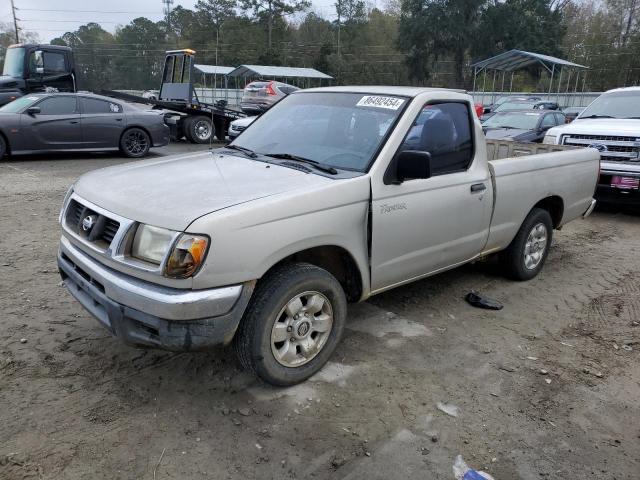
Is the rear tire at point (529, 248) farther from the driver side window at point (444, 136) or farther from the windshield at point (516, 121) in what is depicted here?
the windshield at point (516, 121)

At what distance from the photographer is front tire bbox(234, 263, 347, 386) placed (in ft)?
9.91

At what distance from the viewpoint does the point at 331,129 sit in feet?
13.0

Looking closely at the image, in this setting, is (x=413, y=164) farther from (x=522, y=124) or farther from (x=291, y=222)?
(x=522, y=124)

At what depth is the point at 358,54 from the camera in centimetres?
6375

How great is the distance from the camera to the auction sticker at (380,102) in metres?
3.89

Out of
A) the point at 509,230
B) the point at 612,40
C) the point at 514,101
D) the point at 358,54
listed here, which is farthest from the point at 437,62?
the point at 509,230

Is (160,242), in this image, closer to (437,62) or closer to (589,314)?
(589,314)

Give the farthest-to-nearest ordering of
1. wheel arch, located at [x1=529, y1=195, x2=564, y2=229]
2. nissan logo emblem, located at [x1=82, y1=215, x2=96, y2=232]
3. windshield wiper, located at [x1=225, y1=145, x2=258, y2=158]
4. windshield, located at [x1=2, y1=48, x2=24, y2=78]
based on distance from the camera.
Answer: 1. windshield, located at [x1=2, y1=48, x2=24, y2=78]
2. wheel arch, located at [x1=529, y1=195, x2=564, y2=229]
3. windshield wiper, located at [x1=225, y1=145, x2=258, y2=158]
4. nissan logo emblem, located at [x1=82, y1=215, x2=96, y2=232]

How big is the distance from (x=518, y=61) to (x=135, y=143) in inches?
1166

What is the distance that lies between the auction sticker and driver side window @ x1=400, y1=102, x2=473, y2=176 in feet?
0.60

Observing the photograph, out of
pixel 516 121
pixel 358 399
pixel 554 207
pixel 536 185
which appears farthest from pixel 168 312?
pixel 516 121

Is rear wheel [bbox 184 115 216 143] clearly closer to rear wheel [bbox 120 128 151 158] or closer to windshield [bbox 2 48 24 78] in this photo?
rear wheel [bbox 120 128 151 158]

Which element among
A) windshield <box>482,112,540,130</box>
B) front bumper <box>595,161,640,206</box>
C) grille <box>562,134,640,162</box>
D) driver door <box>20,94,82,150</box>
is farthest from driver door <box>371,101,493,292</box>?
driver door <box>20,94,82,150</box>

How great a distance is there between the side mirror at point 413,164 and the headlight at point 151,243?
5.19 ft
